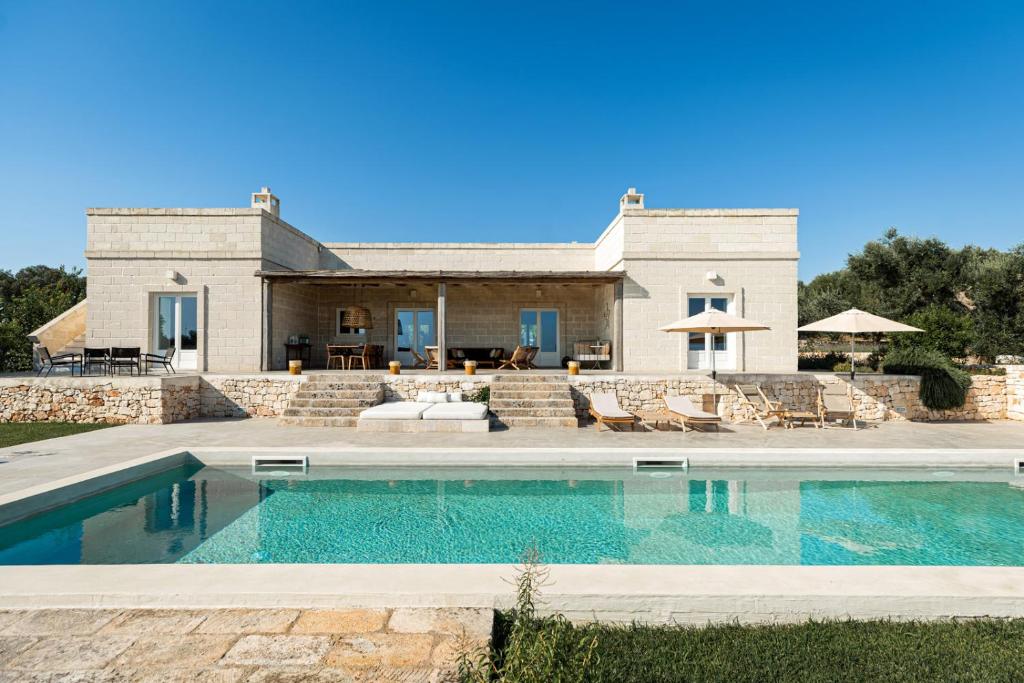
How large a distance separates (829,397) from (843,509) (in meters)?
5.40

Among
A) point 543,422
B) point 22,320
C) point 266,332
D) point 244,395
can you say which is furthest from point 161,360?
point 543,422

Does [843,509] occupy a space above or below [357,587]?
below

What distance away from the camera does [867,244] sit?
2120 cm

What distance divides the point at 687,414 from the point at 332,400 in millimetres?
7186

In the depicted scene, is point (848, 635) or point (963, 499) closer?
point (848, 635)

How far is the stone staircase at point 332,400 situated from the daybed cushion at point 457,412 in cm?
155

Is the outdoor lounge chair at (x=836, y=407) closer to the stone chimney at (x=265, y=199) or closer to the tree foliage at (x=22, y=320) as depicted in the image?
the stone chimney at (x=265, y=199)

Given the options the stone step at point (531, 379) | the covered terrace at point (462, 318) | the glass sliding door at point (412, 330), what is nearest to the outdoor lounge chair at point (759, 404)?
the stone step at point (531, 379)

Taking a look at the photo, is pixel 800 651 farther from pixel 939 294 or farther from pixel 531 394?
pixel 939 294

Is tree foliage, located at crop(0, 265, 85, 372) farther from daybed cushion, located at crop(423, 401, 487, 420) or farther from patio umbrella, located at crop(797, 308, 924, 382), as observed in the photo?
patio umbrella, located at crop(797, 308, 924, 382)

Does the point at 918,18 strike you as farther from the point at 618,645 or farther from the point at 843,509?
the point at 618,645

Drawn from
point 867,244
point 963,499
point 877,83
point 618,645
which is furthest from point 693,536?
point 867,244

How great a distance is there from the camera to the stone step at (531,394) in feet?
34.4

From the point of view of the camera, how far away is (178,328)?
1271 centimetres
